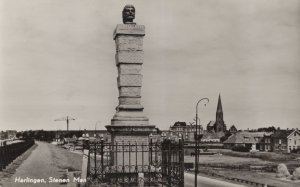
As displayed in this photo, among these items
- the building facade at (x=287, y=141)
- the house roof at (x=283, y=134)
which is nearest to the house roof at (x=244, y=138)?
the house roof at (x=283, y=134)

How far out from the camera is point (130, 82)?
47.1 feet

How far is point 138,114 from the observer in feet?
47.1

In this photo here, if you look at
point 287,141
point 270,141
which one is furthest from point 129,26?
point 270,141

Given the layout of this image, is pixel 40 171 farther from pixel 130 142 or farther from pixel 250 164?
pixel 250 164

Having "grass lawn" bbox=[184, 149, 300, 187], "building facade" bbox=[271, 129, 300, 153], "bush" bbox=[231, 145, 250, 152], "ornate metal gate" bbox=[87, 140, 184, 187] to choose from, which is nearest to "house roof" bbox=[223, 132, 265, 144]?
"bush" bbox=[231, 145, 250, 152]

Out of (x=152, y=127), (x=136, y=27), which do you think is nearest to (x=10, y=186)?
(x=152, y=127)

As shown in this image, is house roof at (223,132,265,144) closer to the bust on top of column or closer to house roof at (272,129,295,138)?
house roof at (272,129,295,138)

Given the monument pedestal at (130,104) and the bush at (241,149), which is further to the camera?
the bush at (241,149)

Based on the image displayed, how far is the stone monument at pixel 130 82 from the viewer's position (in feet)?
46.2

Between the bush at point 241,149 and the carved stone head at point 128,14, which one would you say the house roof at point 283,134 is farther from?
the carved stone head at point 128,14

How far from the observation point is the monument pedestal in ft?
45.9

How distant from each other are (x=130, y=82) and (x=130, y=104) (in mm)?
699

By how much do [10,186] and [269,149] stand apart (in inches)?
4471

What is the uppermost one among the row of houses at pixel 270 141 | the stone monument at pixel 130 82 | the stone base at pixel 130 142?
the stone monument at pixel 130 82
